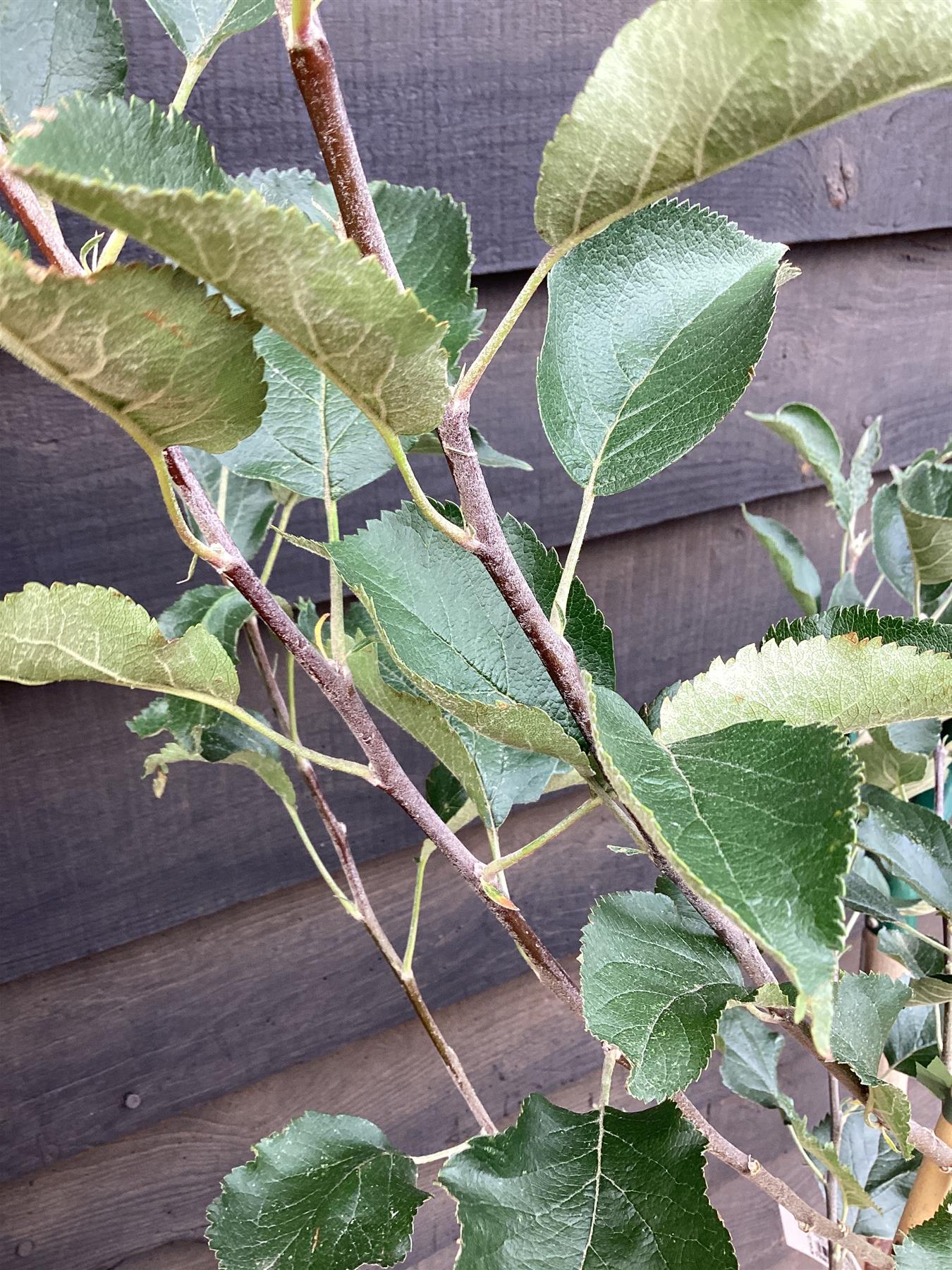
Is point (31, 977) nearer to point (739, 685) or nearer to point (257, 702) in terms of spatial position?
point (257, 702)

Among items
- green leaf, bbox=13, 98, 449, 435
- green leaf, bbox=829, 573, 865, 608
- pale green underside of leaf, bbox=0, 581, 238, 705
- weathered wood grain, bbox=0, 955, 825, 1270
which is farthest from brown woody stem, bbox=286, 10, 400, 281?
weathered wood grain, bbox=0, 955, 825, 1270

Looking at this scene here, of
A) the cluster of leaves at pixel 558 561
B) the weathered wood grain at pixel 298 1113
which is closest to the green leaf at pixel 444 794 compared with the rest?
the cluster of leaves at pixel 558 561

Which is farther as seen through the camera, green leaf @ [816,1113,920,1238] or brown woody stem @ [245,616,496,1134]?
green leaf @ [816,1113,920,1238]

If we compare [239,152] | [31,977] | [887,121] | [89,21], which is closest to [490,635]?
[89,21]

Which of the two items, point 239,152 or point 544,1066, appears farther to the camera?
point 544,1066

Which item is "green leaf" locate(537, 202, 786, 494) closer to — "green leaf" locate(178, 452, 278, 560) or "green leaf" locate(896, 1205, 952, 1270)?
"green leaf" locate(178, 452, 278, 560)
